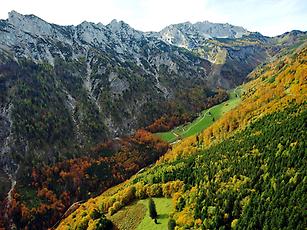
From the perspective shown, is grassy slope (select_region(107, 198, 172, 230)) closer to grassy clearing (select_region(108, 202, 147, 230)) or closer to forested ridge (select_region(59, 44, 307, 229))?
grassy clearing (select_region(108, 202, 147, 230))

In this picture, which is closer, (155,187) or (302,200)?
(302,200)

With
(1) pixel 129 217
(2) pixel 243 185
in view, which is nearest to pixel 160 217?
(1) pixel 129 217

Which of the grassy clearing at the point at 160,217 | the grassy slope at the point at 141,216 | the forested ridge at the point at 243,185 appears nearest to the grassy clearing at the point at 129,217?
the grassy slope at the point at 141,216

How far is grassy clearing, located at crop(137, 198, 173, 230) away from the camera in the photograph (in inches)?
5717

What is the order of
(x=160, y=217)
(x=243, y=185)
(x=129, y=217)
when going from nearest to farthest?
(x=243, y=185)
(x=160, y=217)
(x=129, y=217)

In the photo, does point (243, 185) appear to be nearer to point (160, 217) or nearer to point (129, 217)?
point (160, 217)

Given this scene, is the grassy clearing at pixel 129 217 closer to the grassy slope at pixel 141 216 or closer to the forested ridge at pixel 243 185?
the grassy slope at pixel 141 216

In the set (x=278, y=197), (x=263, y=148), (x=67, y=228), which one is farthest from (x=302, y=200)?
(x=67, y=228)

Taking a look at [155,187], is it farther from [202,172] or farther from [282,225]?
[282,225]

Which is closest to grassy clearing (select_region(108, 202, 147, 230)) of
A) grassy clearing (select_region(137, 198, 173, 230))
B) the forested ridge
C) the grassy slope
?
the grassy slope

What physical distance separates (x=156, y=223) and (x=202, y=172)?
129 feet

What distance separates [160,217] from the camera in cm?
Result: 15038

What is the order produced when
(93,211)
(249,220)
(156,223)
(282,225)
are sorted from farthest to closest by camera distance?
(93,211) < (156,223) < (249,220) < (282,225)

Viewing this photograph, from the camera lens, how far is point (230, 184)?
150 meters
